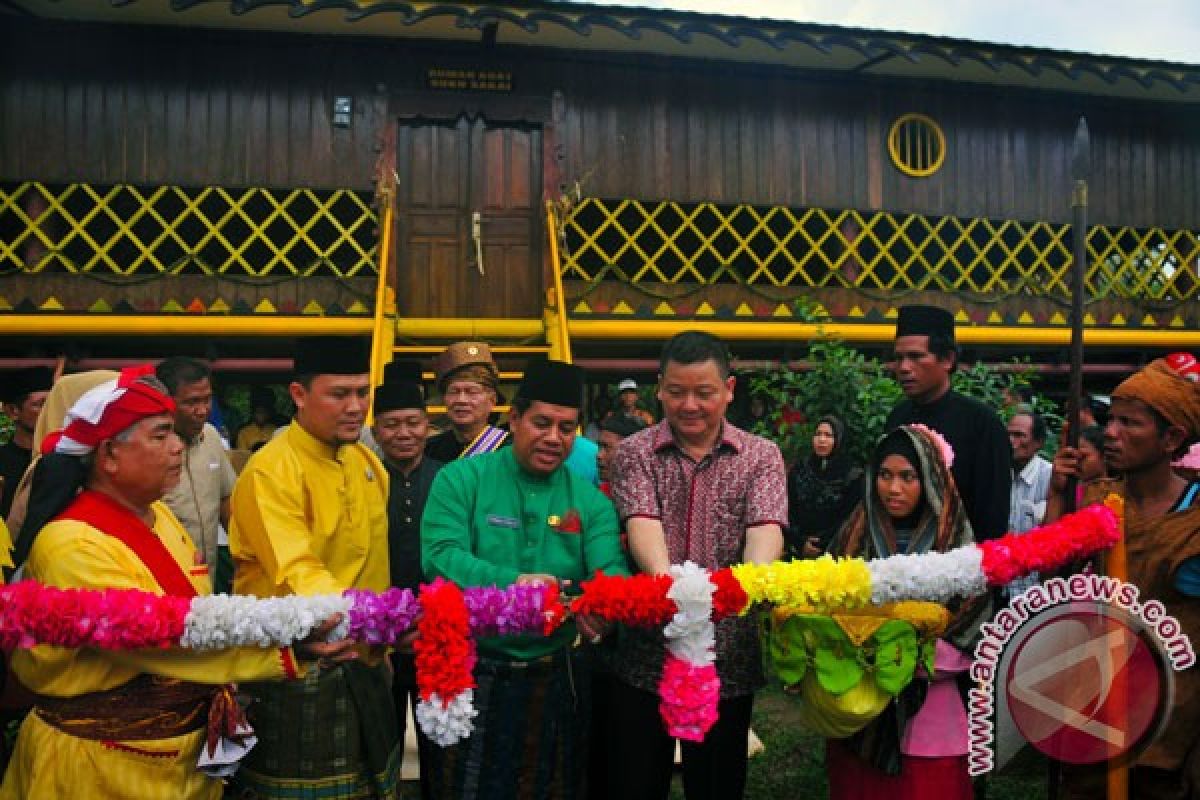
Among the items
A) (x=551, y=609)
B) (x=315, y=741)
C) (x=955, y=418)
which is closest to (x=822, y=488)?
(x=955, y=418)

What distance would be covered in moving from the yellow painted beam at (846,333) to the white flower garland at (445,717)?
6.44m

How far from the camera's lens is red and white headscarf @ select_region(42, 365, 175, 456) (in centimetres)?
254

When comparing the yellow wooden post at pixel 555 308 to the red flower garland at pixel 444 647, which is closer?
the red flower garland at pixel 444 647

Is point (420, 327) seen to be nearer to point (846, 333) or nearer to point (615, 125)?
point (615, 125)

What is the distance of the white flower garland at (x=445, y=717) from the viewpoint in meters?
2.56

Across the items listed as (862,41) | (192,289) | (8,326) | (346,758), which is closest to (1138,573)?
(346,758)

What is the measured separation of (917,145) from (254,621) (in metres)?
10.3

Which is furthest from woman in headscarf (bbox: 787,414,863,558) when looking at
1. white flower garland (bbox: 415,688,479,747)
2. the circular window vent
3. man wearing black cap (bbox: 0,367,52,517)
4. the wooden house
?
the circular window vent

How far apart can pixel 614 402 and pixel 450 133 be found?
354 centimetres

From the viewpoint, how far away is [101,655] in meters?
2.50

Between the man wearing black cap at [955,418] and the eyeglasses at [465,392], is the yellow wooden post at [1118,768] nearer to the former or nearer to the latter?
the man wearing black cap at [955,418]

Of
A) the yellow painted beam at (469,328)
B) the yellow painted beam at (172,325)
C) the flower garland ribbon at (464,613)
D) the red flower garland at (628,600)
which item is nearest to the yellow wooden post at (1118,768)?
the flower garland ribbon at (464,613)

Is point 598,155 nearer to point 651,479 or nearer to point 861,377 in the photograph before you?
point 861,377

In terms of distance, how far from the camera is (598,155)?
10117mm
